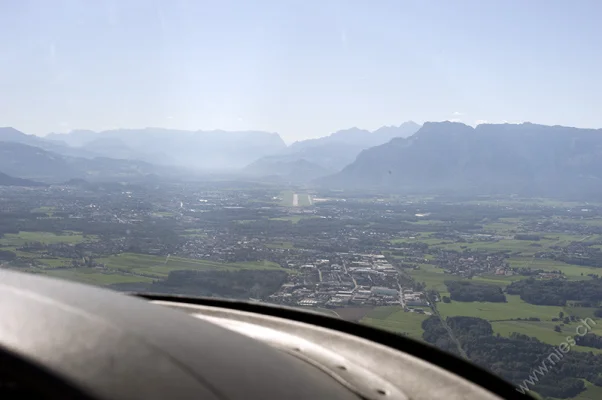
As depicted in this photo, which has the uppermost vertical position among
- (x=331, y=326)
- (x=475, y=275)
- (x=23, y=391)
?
(x=23, y=391)

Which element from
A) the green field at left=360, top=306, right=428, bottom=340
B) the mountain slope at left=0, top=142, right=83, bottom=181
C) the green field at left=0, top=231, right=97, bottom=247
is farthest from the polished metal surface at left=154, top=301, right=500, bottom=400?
the mountain slope at left=0, top=142, right=83, bottom=181

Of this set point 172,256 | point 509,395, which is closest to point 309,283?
point 172,256

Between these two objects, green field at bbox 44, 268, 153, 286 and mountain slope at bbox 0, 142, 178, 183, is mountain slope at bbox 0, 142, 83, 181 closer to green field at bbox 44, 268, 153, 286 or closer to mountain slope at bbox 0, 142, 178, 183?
mountain slope at bbox 0, 142, 178, 183

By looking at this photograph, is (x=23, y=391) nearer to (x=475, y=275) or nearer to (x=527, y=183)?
(x=475, y=275)

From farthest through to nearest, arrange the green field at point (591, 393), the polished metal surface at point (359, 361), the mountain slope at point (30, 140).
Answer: the mountain slope at point (30, 140) < the green field at point (591, 393) < the polished metal surface at point (359, 361)

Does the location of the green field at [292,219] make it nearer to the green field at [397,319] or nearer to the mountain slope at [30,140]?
the green field at [397,319]

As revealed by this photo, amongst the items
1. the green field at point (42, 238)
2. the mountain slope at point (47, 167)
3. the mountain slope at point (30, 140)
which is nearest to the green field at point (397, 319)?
the green field at point (42, 238)
